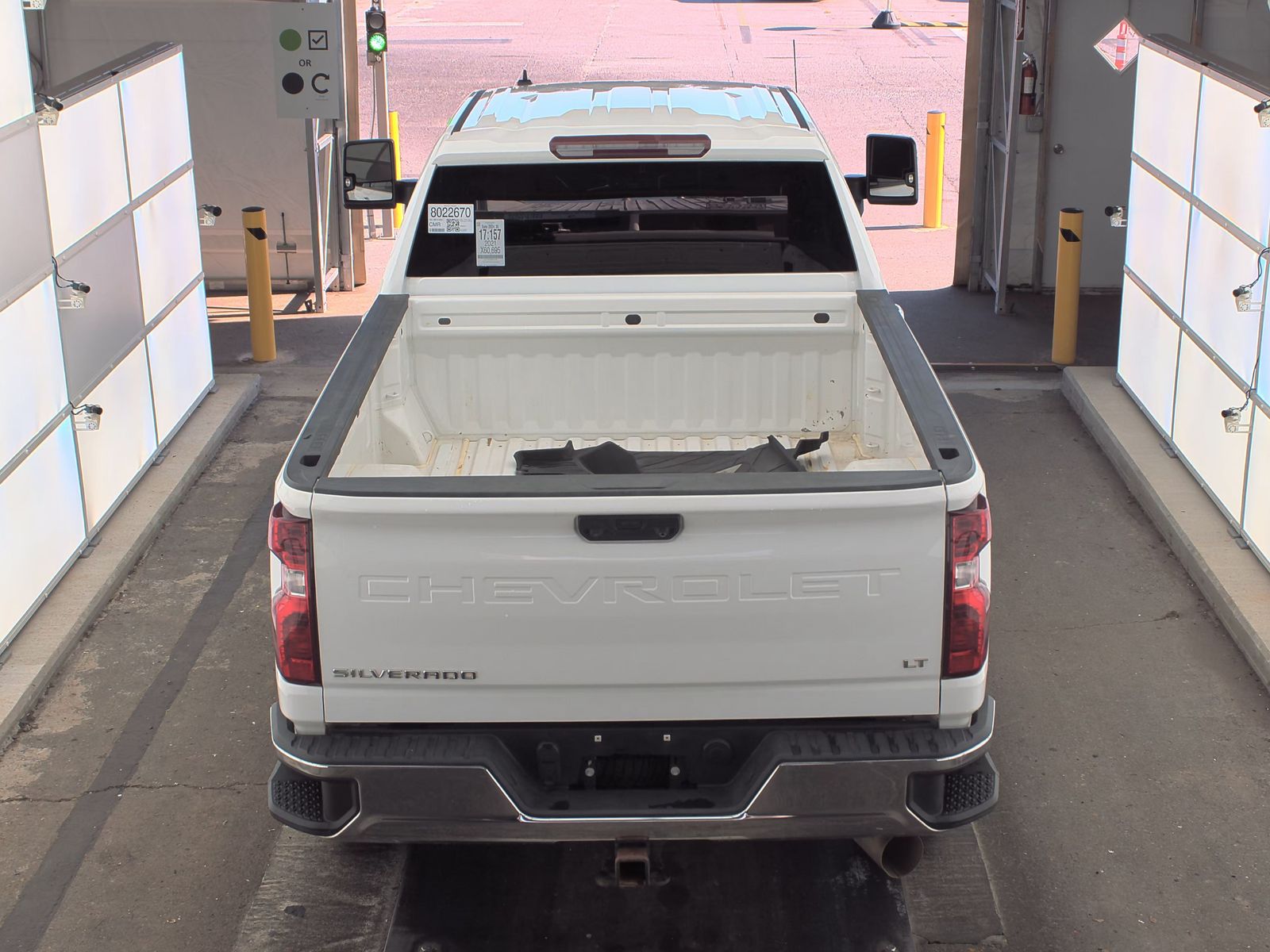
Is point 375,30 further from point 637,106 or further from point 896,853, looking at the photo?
point 896,853

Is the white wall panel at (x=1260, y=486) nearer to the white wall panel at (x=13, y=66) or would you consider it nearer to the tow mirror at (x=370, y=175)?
the tow mirror at (x=370, y=175)

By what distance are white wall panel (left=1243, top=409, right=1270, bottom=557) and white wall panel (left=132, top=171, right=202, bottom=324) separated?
5988mm

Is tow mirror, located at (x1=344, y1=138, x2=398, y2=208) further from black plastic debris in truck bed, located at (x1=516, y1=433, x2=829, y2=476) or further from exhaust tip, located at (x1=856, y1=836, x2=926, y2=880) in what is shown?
exhaust tip, located at (x1=856, y1=836, x2=926, y2=880)

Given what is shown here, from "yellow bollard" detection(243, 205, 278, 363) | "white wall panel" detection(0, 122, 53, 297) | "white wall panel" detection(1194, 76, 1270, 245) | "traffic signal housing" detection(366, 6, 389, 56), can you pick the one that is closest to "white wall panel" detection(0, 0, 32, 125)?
"white wall panel" detection(0, 122, 53, 297)

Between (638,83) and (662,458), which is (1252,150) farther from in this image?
(662,458)

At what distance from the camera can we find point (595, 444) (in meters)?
6.01

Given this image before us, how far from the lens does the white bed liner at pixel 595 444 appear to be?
227 inches

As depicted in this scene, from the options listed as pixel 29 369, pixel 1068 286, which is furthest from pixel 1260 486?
pixel 29 369

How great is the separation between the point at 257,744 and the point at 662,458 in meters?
1.98

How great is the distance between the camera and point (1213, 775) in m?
5.65

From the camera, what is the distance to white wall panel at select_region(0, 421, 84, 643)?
6.39 metres

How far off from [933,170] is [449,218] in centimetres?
1025

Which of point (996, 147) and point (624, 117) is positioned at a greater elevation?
point (624, 117)

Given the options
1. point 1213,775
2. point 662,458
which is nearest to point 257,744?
point 662,458
